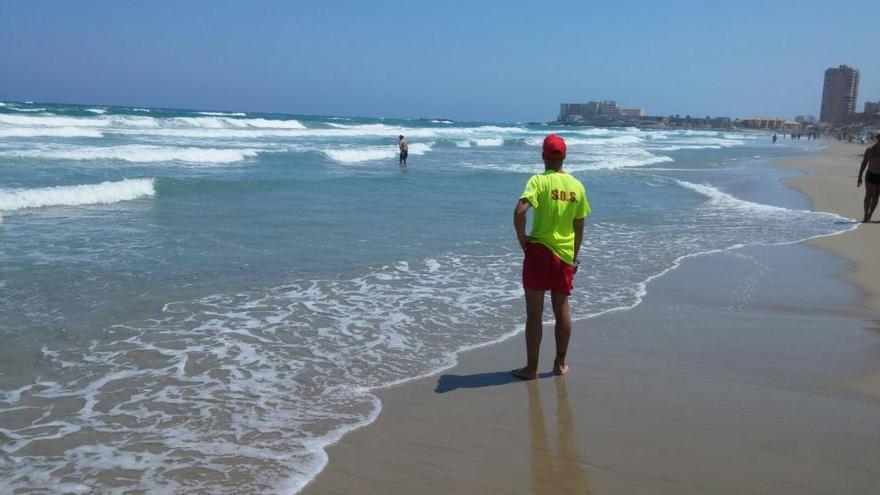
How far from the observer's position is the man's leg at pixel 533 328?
15.5 ft

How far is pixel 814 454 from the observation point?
3.56 m

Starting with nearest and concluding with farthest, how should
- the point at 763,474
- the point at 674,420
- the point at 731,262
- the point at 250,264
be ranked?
the point at 763,474, the point at 674,420, the point at 250,264, the point at 731,262

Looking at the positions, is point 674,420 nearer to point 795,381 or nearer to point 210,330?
point 795,381

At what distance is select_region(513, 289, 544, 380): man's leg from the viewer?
4711mm

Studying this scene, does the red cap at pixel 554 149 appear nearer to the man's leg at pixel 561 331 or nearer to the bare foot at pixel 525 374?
the man's leg at pixel 561 331

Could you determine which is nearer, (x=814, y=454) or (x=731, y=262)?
(x=814, y=454)

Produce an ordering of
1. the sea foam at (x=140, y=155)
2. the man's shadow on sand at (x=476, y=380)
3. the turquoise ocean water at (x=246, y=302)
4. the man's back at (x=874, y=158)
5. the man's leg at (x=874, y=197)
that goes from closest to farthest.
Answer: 1. the turquoise ocean water at (x=246, y=302)
2. the man's shadow on sand at (x=476, y=380)
3. the man's back at (x=874, y=158)
4. the man's leg at (x=874, y=197)
5. the sea foam at (x=140, y=155)

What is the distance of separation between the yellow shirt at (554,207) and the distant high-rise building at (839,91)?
Answer: 19874cm

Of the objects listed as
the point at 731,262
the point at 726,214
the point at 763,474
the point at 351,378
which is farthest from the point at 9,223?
the point at 726,214

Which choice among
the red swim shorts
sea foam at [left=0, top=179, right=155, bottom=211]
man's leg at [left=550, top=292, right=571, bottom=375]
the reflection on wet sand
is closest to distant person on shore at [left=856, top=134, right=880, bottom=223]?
man's leg at [left=550, top=292, right=571, bottom=375]

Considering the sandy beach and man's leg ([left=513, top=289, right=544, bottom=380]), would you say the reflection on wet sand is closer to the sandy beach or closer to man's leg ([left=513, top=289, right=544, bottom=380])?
the sandy beach

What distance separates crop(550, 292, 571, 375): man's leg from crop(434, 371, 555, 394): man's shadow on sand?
81 mm

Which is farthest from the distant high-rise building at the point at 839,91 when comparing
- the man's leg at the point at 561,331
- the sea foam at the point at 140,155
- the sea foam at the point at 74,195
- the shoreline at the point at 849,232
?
the man's leg at the point at 561,331

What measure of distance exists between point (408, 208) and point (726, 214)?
6251mm
